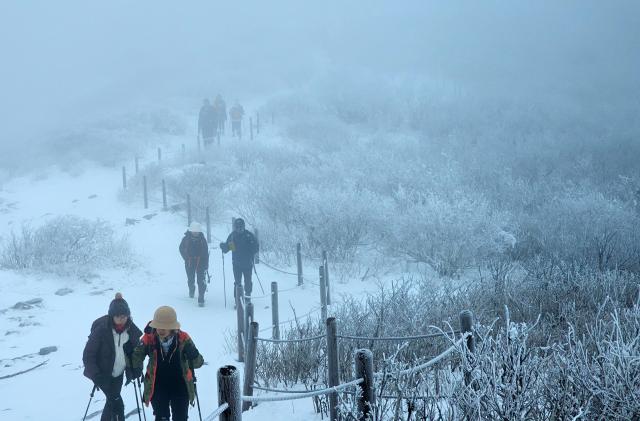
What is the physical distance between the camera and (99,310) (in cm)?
958

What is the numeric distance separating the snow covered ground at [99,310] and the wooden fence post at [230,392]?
99.0 inches

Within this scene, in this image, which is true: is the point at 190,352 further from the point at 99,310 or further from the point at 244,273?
the point at 99,310

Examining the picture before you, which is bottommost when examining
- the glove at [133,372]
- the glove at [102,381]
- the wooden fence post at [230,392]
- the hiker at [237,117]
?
the glove at [102,381]

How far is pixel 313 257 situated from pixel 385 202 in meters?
2.68

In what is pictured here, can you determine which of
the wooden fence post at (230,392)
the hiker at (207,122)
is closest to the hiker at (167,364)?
the wooden fence post at (230,392)

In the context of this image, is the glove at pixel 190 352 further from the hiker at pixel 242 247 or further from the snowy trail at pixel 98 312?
the hiker at pixel 242 247

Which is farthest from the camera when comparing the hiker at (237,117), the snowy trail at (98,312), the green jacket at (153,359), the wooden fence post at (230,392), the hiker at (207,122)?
the hiker at (237,117)

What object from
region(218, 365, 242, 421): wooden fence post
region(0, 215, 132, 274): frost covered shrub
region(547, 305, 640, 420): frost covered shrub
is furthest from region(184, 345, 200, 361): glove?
region(0, 215, 132, 274): frost covered shrub

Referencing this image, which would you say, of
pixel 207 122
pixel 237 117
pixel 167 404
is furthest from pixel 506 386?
pixel 237 117

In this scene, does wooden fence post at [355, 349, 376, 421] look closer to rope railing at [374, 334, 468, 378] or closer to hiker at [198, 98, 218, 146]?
rope railing at [374, 334, 468, 378]

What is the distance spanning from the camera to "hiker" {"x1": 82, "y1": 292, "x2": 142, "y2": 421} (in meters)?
4.92

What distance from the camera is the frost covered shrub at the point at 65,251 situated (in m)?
11.2

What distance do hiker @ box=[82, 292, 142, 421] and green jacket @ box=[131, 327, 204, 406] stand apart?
0.37 metres

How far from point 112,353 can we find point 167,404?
2.60 feet
